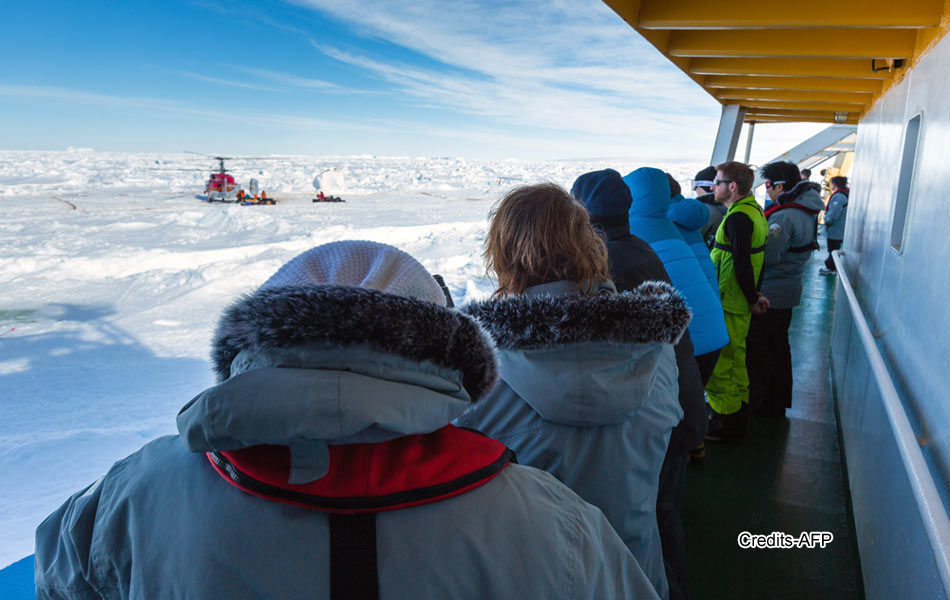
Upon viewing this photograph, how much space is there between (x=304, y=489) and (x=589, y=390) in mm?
697

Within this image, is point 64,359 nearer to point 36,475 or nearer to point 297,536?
point 36,475

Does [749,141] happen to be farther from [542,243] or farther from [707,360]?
[542,243]

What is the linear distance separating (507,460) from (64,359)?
5887mm

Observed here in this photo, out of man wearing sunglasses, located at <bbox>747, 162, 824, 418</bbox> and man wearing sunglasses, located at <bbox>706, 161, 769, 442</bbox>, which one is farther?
man wearing sunglasses, located at <bbox>747, 162, 824, 418</bbox>

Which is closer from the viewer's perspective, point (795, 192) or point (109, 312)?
point (795, 192)

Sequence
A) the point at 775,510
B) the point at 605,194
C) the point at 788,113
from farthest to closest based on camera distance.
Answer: the point at 788,113 < the point at 775,510 < the point at 605,194

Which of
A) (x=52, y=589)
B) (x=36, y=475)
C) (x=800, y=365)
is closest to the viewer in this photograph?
(x=52, y=589)

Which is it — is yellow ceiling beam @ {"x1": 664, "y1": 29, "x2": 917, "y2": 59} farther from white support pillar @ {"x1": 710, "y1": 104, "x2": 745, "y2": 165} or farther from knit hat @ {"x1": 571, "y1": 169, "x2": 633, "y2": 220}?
white support pillar @ {"x1": 710, "y1": 104, "x2": 745, "y2": 165}

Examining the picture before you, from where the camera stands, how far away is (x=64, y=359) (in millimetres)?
5199

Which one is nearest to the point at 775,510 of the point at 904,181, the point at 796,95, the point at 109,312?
the point at 904,181

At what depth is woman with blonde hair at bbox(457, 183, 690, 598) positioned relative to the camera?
1157mm

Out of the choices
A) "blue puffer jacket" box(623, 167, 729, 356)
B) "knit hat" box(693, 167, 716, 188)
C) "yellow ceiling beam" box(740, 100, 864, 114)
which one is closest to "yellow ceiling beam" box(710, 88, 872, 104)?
"yellow ceiling beam" box(740, 100, 864, 114)

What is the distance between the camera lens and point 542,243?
4.63 ft

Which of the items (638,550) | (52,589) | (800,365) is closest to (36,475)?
(52,589)
